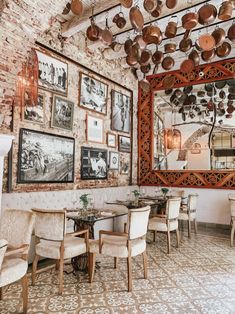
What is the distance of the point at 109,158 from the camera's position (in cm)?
661

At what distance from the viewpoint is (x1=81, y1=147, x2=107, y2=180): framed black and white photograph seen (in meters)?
5.73

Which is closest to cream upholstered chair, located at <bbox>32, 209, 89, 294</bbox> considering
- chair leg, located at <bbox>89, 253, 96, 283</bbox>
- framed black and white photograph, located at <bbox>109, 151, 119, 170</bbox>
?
chair leg, located at <bbox>89, 253, 96, 283</bbox>

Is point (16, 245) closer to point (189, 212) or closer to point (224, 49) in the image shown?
point (189, 212)

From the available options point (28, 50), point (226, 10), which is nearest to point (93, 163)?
point (28, 50)

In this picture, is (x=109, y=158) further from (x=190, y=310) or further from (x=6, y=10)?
(x=190, y=310)

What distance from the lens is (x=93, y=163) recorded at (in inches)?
236

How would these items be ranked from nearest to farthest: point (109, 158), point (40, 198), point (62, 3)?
point (40, 198), point (62, 3), point (109, 158)

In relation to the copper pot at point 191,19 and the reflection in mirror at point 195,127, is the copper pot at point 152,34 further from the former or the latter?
the reflection in mirror at point 195,127

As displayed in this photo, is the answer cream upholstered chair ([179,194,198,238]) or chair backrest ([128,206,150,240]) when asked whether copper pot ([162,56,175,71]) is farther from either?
chair backrest ([128,206,150,240])

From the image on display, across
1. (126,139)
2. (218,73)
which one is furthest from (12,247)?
(218,73)

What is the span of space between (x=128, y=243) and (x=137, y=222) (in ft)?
0.93

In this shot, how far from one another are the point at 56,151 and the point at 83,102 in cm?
136

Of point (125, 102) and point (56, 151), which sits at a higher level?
point (125, 102)

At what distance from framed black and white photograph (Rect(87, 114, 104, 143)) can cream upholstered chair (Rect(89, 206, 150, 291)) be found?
9.22 feet
